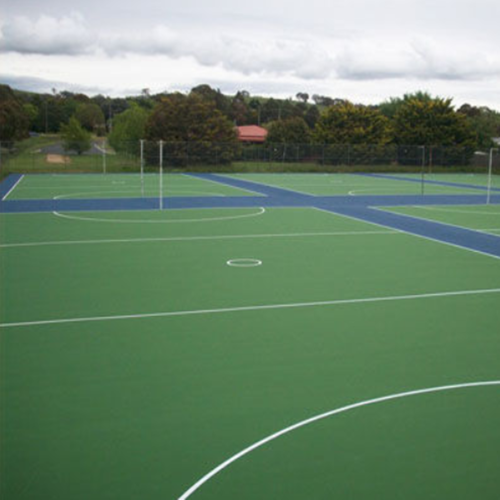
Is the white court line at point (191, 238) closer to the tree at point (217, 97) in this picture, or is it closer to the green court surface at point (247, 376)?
the green court surface at point (247, 376)

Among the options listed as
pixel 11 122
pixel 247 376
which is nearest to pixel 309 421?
pixel 247 376

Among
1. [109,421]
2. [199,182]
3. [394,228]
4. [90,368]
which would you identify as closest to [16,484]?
[109,421]

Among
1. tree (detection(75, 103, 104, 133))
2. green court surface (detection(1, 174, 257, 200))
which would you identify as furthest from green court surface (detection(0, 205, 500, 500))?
tree (detection(75, 103, 104, 133))

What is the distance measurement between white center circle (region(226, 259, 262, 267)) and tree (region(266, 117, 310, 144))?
55537 millimetres

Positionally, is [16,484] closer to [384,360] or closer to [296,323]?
[384,360]

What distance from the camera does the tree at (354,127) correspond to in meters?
58.0

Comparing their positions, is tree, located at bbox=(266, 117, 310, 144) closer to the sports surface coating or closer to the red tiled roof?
the red tiled roof

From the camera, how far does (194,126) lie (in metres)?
52.2

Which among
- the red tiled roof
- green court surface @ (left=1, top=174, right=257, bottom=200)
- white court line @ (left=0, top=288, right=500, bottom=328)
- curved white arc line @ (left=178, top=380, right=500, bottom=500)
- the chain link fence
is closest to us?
curved white arc line @ (left=178, top=380, right=500, bottom=500)

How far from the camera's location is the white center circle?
45.7 ft

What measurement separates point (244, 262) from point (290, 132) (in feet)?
186

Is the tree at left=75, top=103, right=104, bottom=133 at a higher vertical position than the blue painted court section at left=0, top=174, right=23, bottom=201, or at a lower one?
higher

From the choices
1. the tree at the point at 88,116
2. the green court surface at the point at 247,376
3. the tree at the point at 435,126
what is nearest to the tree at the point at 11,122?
the tree at the point at 435,126

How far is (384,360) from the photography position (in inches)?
320
